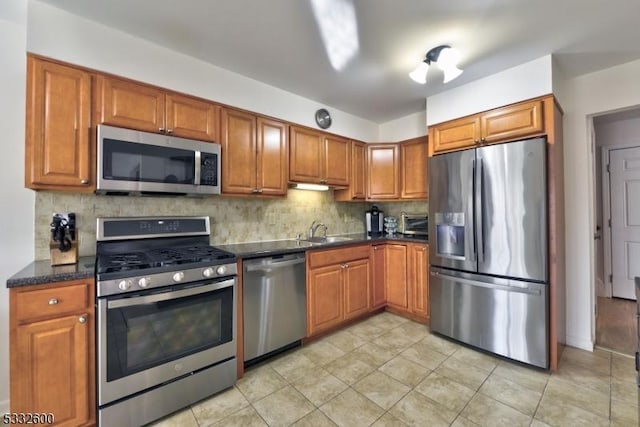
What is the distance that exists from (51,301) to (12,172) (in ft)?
3.31

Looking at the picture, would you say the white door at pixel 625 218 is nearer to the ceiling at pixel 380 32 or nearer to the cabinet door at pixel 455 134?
the ceiling at pixel 380 32

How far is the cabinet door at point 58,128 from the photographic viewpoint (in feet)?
5.31

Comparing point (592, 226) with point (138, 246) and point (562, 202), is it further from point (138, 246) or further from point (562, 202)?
point (138, 246)

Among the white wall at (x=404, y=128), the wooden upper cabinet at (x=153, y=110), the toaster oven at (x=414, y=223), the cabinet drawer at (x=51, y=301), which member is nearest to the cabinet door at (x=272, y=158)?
the wooden upper cabinet at (x=153, y=110)

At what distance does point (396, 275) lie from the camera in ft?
10.6

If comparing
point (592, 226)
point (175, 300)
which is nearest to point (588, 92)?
point (592, 226)

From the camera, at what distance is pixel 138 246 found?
2.12 meters

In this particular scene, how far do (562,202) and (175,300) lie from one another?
3287mm

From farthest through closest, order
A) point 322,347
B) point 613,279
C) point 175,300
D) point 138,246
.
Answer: point 613,279 < point 322,347 < point 138,246 < point 175,300

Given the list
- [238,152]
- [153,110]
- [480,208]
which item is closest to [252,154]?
[238,152]

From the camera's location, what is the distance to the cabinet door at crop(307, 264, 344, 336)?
2566 mm

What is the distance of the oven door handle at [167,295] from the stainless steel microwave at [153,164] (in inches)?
29.3

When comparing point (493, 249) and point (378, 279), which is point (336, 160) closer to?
point (378, 279)

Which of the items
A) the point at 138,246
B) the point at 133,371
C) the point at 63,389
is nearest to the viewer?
the point at 63,389
